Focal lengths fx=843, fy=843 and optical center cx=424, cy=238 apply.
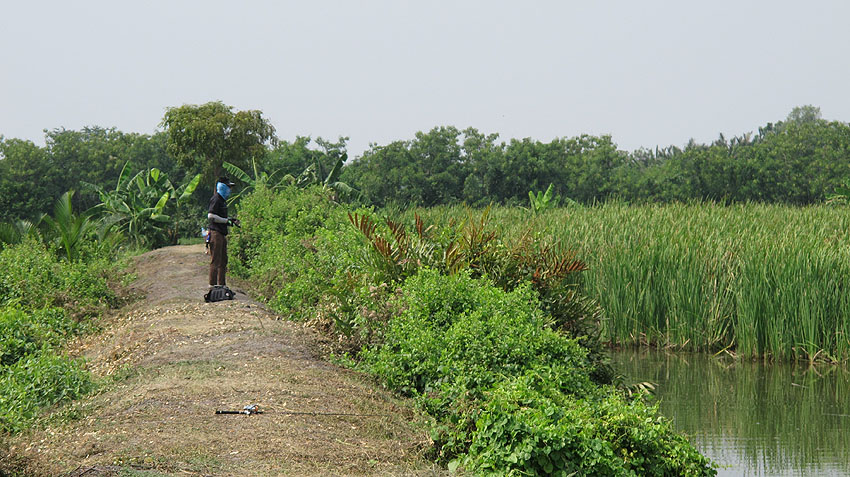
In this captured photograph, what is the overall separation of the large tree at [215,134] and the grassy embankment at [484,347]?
25.2 m

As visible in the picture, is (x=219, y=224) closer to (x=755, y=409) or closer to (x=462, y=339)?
(x=462, y=339)

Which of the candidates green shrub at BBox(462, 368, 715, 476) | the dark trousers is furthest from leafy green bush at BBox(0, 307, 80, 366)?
green shrub at BBox(462, 368, 715, 476)

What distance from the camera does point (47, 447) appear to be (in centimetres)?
562

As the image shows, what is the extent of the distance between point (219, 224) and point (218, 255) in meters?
0.49

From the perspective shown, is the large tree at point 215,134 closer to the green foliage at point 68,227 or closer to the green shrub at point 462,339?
the green foliage at point 68,227

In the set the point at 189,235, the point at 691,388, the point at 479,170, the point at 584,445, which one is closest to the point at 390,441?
the point at 584,445

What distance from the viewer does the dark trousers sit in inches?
470

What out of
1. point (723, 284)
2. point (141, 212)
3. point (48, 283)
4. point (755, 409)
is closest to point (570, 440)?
point (755, 409)

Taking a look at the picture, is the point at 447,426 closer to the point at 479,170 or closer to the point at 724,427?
the point at 724,427

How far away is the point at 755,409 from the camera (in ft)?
32.0

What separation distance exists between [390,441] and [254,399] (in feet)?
3.96

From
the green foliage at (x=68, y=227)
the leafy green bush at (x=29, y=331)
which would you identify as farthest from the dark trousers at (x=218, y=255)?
the green foliage at (x=68, y=227)

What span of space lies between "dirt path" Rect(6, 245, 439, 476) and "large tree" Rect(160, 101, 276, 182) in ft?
92.1

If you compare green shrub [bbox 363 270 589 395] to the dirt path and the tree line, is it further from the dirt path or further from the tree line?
Answer: the tree line
